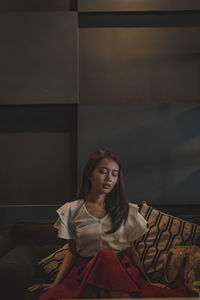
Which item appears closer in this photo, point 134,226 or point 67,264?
point 67,264

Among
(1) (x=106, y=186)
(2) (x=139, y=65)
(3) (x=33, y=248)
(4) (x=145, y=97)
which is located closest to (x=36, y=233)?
(3) (x=33, y=248)

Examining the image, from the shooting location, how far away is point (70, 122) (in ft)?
9.96

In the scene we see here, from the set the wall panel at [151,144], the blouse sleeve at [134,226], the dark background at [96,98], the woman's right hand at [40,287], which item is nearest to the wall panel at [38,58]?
the dark background at [96,98]

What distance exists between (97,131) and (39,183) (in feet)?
2.11

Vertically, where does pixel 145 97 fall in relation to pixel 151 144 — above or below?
above

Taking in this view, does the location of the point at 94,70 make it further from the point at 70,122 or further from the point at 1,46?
the point at 1,46

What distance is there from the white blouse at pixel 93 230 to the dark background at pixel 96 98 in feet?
2.48

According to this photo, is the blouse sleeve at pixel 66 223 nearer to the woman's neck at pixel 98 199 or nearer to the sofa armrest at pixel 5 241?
the woman's neck at pixel 98 199

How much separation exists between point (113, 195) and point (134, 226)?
8.6 inches

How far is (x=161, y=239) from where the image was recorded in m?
2.26

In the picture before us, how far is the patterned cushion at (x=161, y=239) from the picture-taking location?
219 cm

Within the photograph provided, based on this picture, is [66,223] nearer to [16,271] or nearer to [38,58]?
[16,271]

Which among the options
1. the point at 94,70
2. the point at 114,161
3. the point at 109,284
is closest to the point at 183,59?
the point at 94,70

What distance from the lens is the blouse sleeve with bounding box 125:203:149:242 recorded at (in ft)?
6.67
